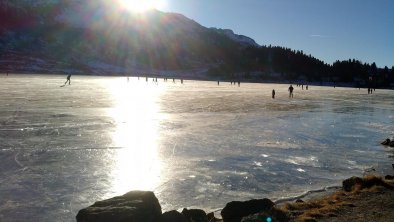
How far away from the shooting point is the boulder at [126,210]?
17.6 feet

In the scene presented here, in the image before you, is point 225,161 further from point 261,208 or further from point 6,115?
point 6,115

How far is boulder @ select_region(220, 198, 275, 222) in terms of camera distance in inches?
247

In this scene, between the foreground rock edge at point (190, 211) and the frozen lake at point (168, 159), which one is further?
the frozen lake at point (168, 159)

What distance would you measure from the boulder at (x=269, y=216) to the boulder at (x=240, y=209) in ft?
1.64

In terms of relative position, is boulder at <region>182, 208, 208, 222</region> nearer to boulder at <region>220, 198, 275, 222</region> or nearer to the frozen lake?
boulder at <region>220, 198, 275, 222</region>

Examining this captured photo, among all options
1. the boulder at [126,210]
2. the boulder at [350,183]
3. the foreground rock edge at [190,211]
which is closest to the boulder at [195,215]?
the foreground rock edge at [190,211]

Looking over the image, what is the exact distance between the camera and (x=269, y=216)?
577cm

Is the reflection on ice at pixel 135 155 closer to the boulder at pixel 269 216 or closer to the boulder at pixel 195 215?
the boulder at pixel 195 215

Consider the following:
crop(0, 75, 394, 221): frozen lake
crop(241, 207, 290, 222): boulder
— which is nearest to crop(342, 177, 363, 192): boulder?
crop(0, 75, 394, 221): frozen lake

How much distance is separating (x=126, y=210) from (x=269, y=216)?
6.93 feet

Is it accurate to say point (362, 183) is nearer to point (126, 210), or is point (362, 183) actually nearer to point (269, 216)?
point (269, 216)

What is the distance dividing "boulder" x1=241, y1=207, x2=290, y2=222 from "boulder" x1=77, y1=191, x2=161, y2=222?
54.8 inches

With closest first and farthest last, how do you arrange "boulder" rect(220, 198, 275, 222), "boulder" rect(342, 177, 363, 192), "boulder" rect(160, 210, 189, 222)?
"boulder" rect(160, 210, 189, 222) → "boulder" rect(220, 198, 275, 222) → "boulder" rect(342, 177, 363, 192)

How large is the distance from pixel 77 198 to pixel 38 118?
37.9 feet
